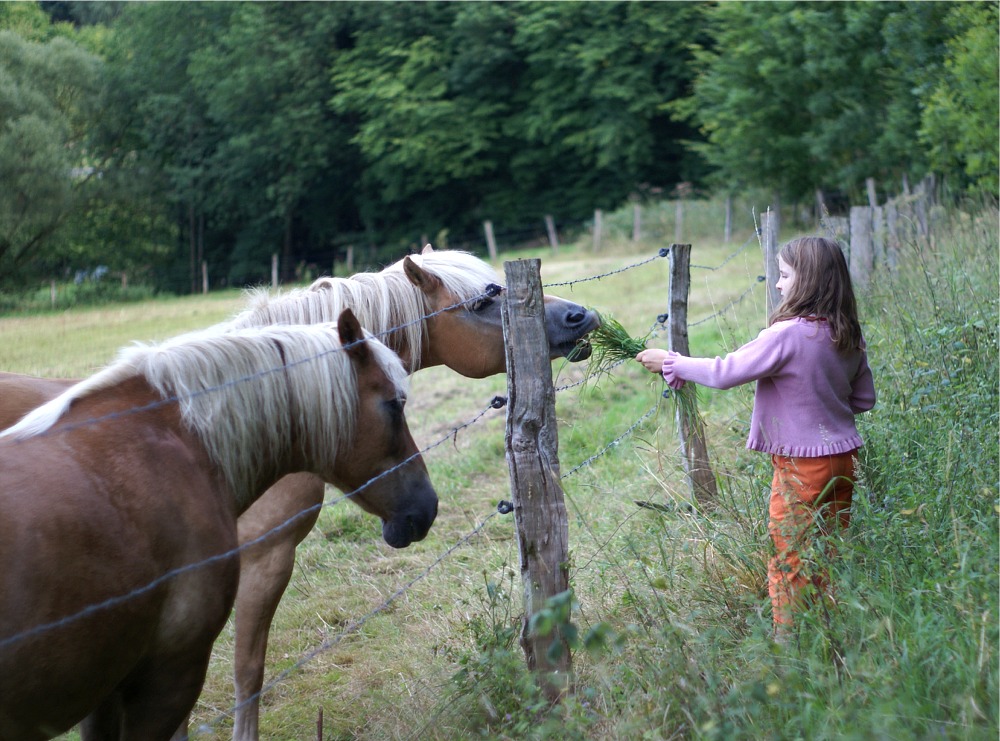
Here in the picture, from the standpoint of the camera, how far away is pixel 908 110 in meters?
20.8

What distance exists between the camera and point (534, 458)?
2.91 metres

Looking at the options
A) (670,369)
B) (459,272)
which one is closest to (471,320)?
(459,272)

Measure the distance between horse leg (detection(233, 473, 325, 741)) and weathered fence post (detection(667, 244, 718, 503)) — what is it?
177cm

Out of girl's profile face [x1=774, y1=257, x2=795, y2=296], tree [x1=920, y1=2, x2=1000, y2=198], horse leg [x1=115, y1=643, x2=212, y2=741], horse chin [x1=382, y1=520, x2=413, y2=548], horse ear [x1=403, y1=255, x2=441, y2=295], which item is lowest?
horse leg [x1=115, y1=643, x2=212, y2=741]

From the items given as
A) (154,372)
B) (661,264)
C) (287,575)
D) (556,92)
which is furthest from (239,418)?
(556,92)

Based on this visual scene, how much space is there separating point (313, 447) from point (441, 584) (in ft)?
6.56

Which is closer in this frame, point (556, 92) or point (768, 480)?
point (768, 480)

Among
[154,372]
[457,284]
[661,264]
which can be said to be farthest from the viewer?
[661,264]

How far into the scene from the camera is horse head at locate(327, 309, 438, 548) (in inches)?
117

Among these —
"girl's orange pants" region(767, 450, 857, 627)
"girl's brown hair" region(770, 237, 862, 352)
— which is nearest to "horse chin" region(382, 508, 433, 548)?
"girl's orange pants" region(767, 450, 857, 627)

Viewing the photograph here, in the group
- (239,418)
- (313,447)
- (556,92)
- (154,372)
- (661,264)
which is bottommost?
(661,264)

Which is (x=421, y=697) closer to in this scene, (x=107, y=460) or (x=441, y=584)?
(x=441, y=584)

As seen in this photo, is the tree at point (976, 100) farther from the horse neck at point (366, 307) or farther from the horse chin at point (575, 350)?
the horse neck at point (366, 307)

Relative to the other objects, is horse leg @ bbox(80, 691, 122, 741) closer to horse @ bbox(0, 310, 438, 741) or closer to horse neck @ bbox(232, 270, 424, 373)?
horse @ bbox(0, 310, 438, 741)
